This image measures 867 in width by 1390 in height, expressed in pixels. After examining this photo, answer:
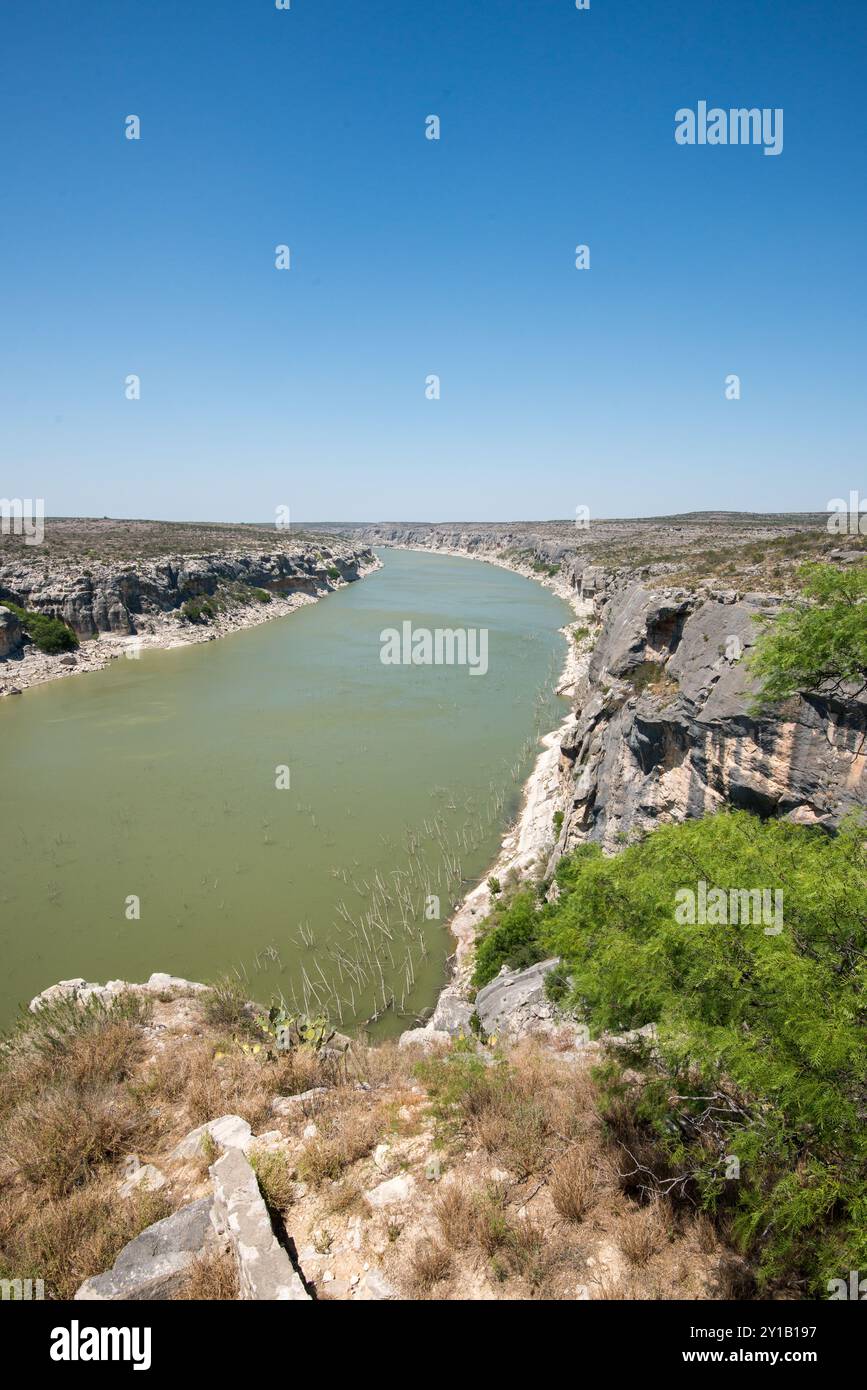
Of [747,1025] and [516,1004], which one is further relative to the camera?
[516,1004]

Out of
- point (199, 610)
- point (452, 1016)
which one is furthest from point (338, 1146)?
point (199, 610)

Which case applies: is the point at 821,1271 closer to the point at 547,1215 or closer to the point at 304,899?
the point at 547,1215

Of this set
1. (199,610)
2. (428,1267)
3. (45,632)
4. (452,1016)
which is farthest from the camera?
(199,610)

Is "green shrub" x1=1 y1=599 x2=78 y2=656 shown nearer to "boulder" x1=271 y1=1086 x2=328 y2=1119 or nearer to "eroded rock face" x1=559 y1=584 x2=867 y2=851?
"eroded rock face" x1=559 y1=584 x2=867 y2=851

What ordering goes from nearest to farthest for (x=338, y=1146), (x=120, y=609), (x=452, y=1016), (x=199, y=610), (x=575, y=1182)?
(x=575, y=1182), (x=338, y=1146), (x=452, y=1016), (x=120, y=609), (x=199, y=610)

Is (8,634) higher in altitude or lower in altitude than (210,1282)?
higher

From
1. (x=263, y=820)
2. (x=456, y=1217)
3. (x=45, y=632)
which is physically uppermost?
(x=45, y=632)

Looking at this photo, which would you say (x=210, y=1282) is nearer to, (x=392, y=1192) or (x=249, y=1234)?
(x=249, y=1234)
